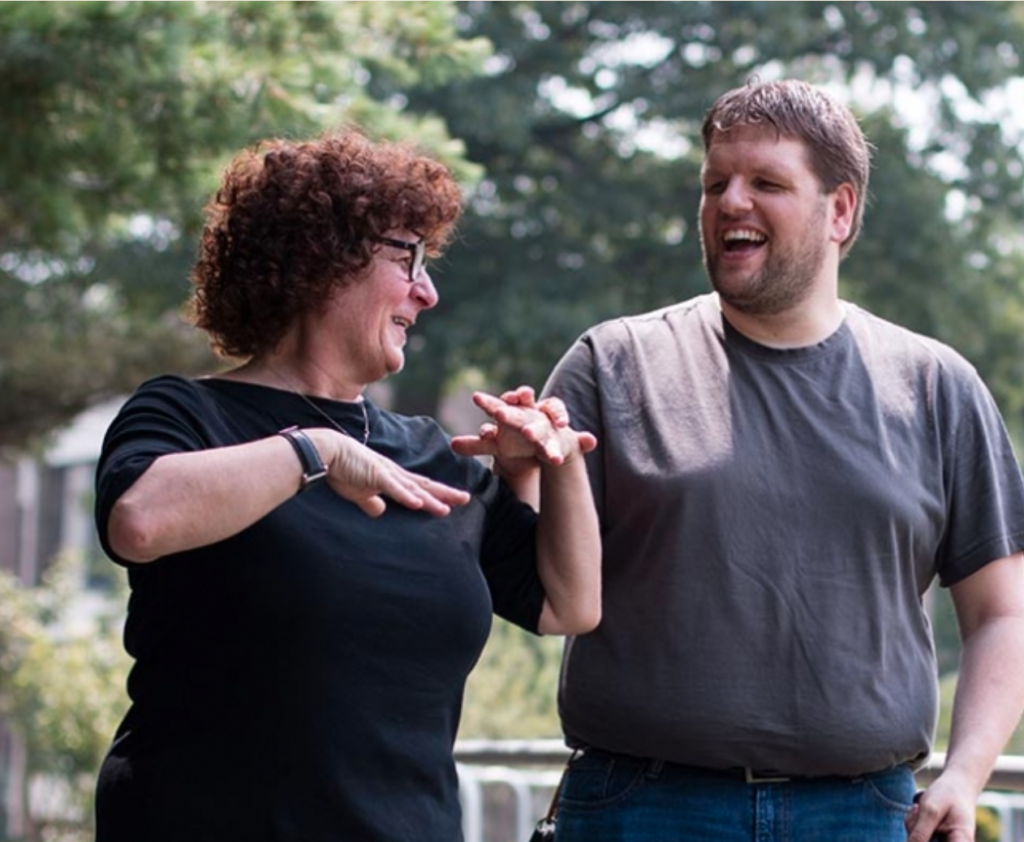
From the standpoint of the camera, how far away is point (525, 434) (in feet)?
9.45

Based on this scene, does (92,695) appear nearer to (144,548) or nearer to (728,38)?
(728,38)

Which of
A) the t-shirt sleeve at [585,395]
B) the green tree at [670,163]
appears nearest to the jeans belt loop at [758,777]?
the t-shirt sleeve at [585,395]

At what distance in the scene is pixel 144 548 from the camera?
99.5 inches

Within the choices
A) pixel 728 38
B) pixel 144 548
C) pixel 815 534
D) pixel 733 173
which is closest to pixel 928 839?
pixel 815 534

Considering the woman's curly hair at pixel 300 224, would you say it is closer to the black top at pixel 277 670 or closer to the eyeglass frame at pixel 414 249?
the eyeglass frame at pixel 414 249

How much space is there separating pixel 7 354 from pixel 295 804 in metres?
10.8

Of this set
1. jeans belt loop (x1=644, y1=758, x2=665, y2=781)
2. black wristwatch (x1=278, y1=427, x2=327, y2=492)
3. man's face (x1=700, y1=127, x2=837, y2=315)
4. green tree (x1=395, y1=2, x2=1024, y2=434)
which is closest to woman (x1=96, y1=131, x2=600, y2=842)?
black wristwatch (x1=278, y1=427, x2=327, y2=492)

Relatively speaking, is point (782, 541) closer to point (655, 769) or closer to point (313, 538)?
point (655, 769)

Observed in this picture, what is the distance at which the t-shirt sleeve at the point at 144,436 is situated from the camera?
2.58 m

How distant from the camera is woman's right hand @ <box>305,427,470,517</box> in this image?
102 inches

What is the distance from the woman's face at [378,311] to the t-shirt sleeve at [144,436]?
25cm

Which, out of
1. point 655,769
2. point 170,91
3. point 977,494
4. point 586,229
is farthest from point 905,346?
point 586,229

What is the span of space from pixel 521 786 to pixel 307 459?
400cm

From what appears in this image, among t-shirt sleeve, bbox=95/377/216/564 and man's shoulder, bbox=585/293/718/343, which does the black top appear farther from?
man's shoulder, bbox=585/293/718/343
